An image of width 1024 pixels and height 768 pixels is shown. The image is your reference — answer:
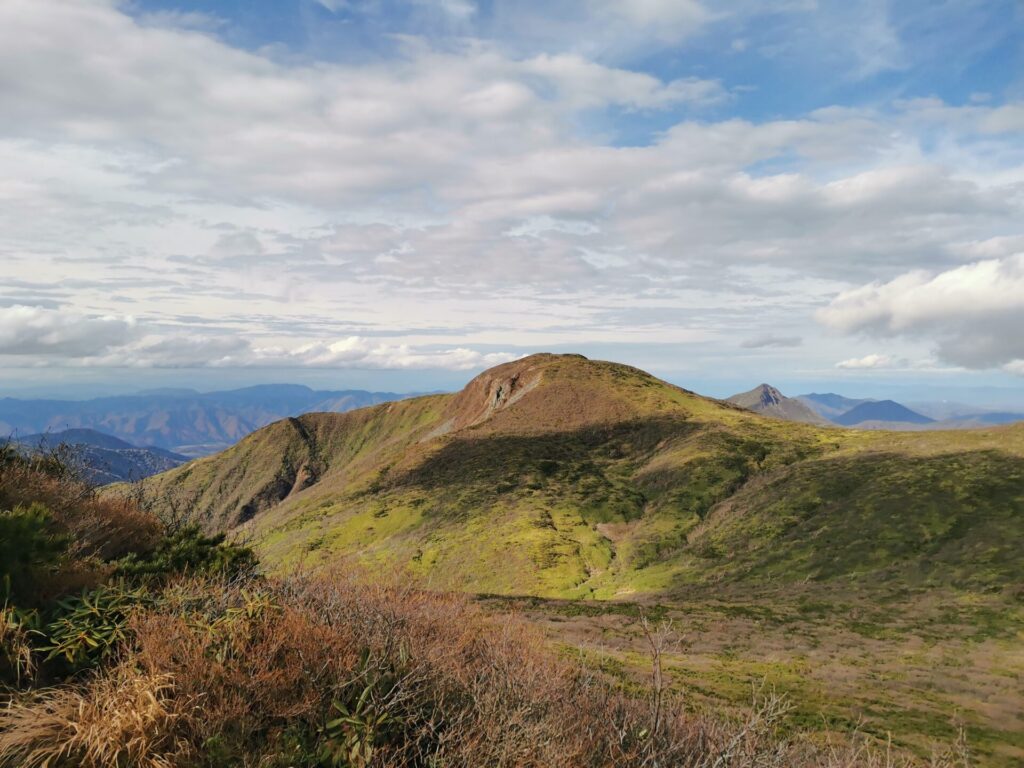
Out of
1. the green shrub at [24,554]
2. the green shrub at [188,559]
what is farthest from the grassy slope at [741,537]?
the green shrub at [24,554]

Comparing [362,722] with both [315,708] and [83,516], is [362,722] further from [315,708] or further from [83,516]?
[83,516]

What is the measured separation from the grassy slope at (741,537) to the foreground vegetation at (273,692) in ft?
15.1

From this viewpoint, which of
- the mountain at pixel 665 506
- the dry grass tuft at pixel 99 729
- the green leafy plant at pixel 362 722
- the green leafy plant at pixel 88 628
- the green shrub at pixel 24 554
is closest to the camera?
the dry grass tuft at pixel 99 729

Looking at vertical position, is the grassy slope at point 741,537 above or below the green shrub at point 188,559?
below

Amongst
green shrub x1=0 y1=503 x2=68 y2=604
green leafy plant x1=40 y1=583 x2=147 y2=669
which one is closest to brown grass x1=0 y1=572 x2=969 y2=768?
green leafy plant x1=40 y1=583 x2=147 y2=669

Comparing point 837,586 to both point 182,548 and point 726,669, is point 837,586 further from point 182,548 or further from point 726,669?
point 182,548

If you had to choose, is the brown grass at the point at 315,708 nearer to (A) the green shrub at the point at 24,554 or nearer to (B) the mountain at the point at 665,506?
(A) the green shrub at the point at 24,554

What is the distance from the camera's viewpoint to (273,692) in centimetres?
837

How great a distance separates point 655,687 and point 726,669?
97.7 feet

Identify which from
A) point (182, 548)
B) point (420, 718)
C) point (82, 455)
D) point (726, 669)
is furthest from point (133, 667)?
point (726, 669)

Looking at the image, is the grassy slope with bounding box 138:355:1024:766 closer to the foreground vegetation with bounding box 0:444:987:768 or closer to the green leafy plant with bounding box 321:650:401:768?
the foreground vegetation with bounding box 0:444:987:768

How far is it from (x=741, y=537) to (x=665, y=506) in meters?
18.0

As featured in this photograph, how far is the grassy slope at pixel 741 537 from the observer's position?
36.2m

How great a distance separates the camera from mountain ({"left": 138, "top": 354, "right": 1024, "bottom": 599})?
66.8m
